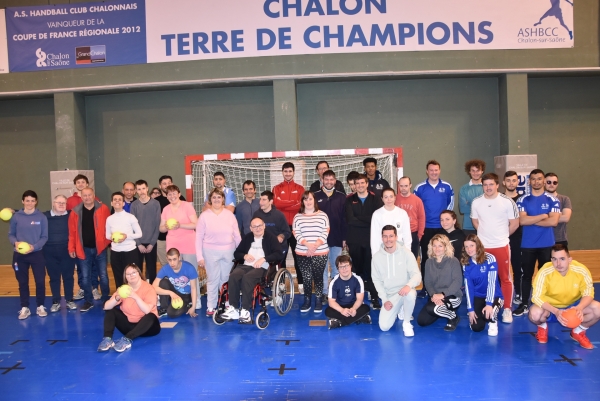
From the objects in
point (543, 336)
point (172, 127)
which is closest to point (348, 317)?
point (543, 336)

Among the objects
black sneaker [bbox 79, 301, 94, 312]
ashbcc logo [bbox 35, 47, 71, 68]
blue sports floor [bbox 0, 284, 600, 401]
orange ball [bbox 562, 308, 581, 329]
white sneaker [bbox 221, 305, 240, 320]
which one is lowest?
blue sports floor [bbox 0, 284, 600, 401]

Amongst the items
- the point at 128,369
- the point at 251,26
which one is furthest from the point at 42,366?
the point at 251,26

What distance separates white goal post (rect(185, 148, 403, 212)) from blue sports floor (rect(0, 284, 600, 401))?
2930 mm

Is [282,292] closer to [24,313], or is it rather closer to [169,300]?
[169,300]

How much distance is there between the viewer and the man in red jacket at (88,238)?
6.19m

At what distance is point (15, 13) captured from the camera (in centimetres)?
911

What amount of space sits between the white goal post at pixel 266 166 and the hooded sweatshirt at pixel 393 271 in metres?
2.42

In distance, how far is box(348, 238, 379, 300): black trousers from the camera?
5.87 meters

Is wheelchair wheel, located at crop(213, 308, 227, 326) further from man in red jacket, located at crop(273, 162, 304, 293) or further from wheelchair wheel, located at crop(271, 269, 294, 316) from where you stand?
man in red jacket, located at crop(273, 162, 304, 293)

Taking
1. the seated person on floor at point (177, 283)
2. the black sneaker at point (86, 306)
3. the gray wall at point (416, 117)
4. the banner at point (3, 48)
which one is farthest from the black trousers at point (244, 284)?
the banner at point (3, 48)

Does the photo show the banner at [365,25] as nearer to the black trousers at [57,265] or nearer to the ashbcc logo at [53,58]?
the ashbcc logo at [53,58]

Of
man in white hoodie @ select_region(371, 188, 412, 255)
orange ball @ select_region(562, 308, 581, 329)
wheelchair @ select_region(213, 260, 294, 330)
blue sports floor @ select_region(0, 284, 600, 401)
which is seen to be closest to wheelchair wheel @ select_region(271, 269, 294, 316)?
wheelchair @ select_region(213, 260, 294, 330)

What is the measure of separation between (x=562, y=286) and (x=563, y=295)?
92 mm

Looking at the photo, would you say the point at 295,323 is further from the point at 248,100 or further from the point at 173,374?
the point at 248,100
